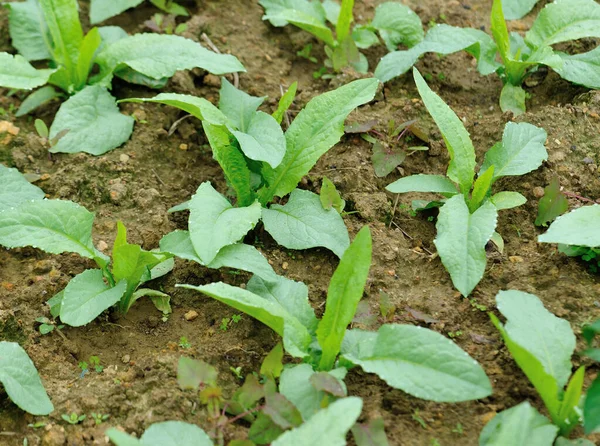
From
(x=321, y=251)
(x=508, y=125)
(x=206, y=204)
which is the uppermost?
(x=508, y=125)

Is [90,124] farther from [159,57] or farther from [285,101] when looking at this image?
[285,101]

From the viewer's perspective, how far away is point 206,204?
101 inches

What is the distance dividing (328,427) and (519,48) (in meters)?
2.11

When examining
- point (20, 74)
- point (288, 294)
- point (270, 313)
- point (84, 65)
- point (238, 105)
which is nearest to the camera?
point (270, 313)

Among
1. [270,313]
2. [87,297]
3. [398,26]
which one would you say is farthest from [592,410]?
[398,26]

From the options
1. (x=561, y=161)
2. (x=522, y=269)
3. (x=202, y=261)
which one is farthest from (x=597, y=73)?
(x=202, y=261)

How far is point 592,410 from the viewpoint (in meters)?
1.89

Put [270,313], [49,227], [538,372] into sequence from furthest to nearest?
[49,227] → [270,313] → [538,372]

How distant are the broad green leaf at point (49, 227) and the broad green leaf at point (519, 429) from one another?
4.65 ft

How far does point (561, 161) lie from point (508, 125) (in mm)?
254

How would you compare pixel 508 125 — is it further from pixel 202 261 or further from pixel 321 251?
pixel 202 261

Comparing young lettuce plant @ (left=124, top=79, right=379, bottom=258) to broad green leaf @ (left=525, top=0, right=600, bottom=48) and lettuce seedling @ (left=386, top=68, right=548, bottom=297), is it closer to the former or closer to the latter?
lettuce seedling @ (left=386, top=68, right=548, bottom=297)

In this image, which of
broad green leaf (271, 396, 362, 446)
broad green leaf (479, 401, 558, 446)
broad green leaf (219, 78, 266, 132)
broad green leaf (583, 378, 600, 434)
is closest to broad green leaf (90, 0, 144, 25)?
broad green leaf (219, 78, 266, 132)

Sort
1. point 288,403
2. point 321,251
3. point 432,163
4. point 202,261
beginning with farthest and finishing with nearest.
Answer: point 432,163 < point 321,251 < point 202,261 < point 288,403
